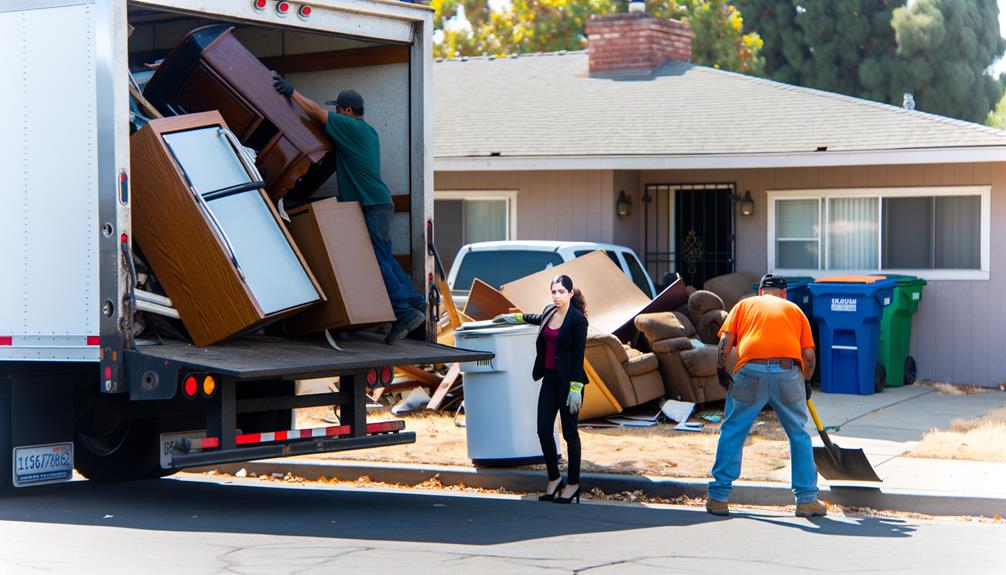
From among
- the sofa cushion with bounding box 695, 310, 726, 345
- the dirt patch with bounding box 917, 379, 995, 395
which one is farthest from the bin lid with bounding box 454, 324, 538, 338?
the dirt patch with bounding box 917, 379, 995, 395

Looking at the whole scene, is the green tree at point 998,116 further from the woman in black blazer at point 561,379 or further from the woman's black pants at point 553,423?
the woman's black pants at point 553,423

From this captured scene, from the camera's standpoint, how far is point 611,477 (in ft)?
35.3

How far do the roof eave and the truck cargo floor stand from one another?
23.7ft

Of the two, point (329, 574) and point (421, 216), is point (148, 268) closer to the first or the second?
point (421, 216)

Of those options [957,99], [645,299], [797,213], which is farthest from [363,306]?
[957,99]

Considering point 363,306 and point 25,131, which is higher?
point 25,131

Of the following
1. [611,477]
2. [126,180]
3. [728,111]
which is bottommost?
[611,477]

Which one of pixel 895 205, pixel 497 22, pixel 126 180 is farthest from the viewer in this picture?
pixel 497 22

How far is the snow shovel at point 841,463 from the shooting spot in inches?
392

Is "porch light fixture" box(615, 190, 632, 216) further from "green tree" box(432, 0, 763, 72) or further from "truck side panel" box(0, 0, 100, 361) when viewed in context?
"green tree" box(432, 0, 763, 72)

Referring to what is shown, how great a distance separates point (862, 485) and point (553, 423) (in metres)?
2.15

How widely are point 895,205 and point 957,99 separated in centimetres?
3131

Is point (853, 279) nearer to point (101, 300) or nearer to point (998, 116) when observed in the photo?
point (101, 300)

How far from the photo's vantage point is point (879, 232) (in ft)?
56.3
